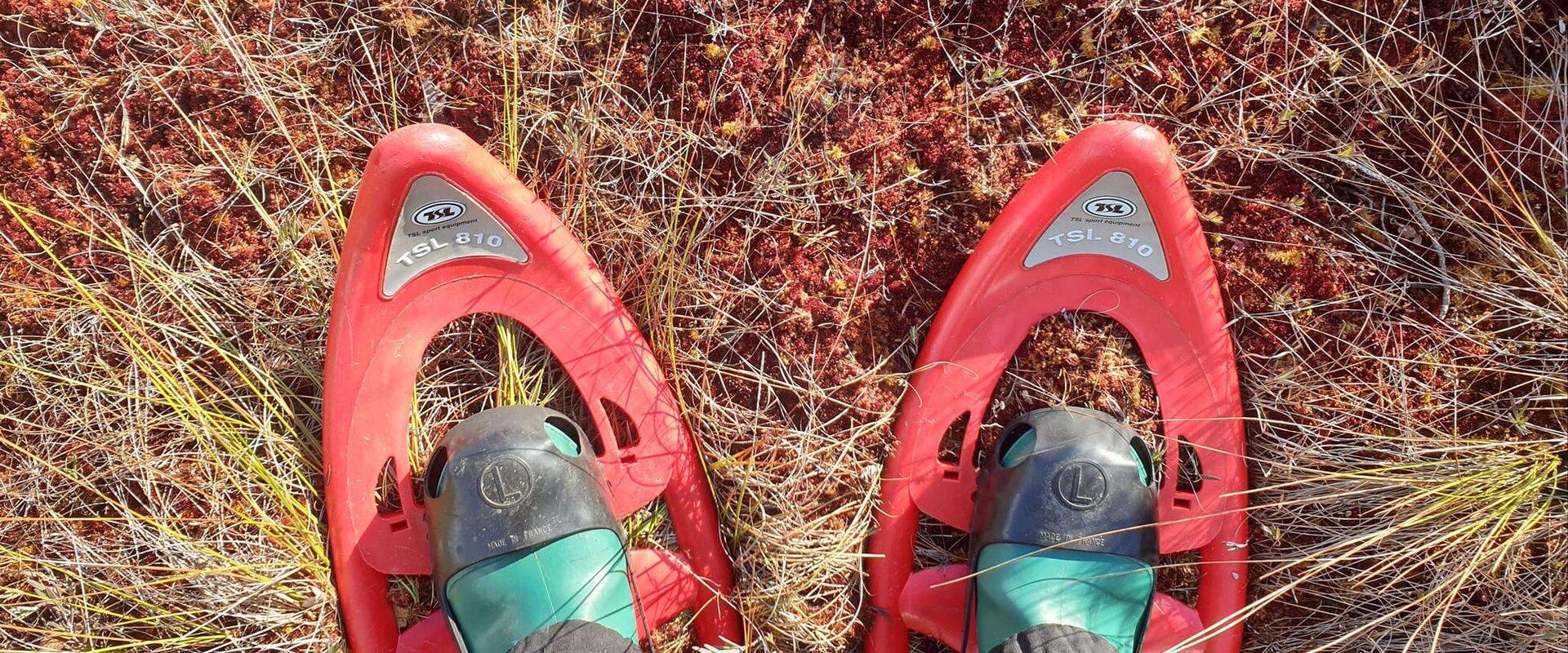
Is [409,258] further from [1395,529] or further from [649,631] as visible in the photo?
[1395,529]

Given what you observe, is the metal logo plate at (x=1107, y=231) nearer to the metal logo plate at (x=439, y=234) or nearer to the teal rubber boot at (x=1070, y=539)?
A: the teal rubber boot at (x=1070, y=539)

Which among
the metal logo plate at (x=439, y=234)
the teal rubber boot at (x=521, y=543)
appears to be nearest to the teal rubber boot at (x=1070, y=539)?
the teal rubber boot at (x=521, y=543)

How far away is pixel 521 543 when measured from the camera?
143 centimetres

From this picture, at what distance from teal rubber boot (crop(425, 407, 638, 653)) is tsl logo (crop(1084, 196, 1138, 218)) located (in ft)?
3.22

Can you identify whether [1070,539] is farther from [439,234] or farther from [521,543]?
[439,234]

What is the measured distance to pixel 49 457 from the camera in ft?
5.18

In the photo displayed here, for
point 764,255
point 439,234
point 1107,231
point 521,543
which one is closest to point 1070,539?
point 1107,231

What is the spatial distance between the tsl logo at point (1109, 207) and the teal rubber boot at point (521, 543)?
983 millimetres

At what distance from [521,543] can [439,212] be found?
59 centimetres

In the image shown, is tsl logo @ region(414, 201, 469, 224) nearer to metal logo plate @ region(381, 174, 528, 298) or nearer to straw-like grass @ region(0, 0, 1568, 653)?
metal logo plate @ region(381, 174, 528, 298)

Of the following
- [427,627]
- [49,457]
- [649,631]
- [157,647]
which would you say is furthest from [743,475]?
[49,457]

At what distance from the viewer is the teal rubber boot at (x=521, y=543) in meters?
1.42

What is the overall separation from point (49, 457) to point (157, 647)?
0.41m

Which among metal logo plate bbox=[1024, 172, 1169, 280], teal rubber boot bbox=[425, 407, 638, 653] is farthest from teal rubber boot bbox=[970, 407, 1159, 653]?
teal rubber boot bbox=[425, 407, 638, 653]
